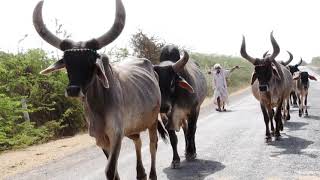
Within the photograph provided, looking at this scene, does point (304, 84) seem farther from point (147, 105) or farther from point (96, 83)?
point (96, 83)

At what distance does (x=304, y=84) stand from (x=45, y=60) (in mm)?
7774

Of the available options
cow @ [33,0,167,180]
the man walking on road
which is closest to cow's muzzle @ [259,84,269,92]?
cow @ [33,0,167,180]

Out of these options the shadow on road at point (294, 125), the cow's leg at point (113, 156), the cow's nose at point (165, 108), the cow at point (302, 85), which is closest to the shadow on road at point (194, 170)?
the cow's nose at point (165, 108)

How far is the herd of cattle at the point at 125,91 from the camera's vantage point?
5418mm

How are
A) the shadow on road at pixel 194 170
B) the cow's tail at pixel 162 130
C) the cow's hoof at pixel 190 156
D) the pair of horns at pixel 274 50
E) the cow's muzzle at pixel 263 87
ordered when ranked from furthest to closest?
the pair of horns at pixel 274 50
the cow's muzzle at pixel 263 87
the cow's hoof at pixel 190 156
the cow's tail at pixel 162 130
the shadow on road at pixel 194 170

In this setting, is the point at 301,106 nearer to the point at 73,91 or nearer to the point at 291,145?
the point at 291,145

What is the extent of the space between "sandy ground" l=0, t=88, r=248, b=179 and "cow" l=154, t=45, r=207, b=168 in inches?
101

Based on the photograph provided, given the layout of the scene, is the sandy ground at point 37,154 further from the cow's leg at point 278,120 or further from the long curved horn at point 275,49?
the long curved horn at point 275,49

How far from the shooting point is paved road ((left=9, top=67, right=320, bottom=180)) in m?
7.57

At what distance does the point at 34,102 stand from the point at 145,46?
11.1 m

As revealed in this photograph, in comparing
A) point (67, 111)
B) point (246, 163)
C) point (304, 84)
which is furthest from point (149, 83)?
point (304, 84)

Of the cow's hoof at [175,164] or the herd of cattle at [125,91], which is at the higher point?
the herd of cattle at [125,91]

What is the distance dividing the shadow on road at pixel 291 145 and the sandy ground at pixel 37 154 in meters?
4.03

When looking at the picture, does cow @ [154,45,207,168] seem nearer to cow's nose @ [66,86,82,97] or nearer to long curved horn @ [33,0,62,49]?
long curved horn @ [33,0,62,49]
